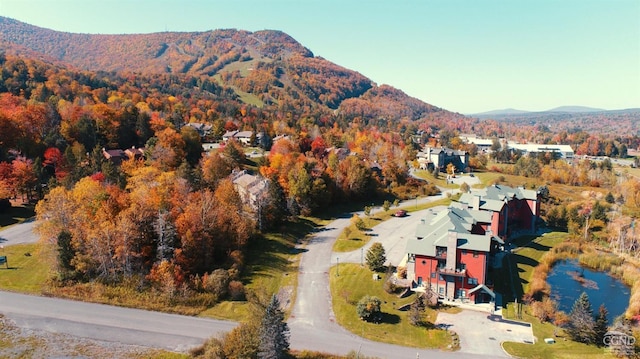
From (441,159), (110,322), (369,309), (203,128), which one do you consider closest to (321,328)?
Result: (369,309)

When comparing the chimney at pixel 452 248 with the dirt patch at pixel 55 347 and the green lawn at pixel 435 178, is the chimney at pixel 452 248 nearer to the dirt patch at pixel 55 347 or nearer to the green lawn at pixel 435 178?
the dirt patch at pixel 55 347

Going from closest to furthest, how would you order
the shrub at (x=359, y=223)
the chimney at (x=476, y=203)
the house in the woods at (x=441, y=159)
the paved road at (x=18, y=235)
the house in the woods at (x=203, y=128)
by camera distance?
the paved road at (x=18, y=235) < the chimney at (x=476, y=203) < the shrub at (x=359, y=223) < the house in the woods at (x=203, y=128) < the house in the woods at (x=441, y=159)

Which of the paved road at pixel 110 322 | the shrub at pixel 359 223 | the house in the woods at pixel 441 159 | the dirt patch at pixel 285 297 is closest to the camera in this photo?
the paved road at pixel 110 322

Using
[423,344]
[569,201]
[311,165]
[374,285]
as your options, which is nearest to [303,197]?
[311,165]

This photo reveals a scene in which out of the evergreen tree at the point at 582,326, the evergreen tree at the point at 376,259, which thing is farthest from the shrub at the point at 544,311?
the evergreen tree at the point at 376,259

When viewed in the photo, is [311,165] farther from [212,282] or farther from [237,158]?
[212,282]

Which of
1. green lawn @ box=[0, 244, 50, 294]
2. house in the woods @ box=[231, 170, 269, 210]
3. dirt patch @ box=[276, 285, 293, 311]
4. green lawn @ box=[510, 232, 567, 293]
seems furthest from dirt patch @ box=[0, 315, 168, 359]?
green lawn @ box=[510, 232, 567, 293]

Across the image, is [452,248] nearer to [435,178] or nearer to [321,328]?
[321,328]
